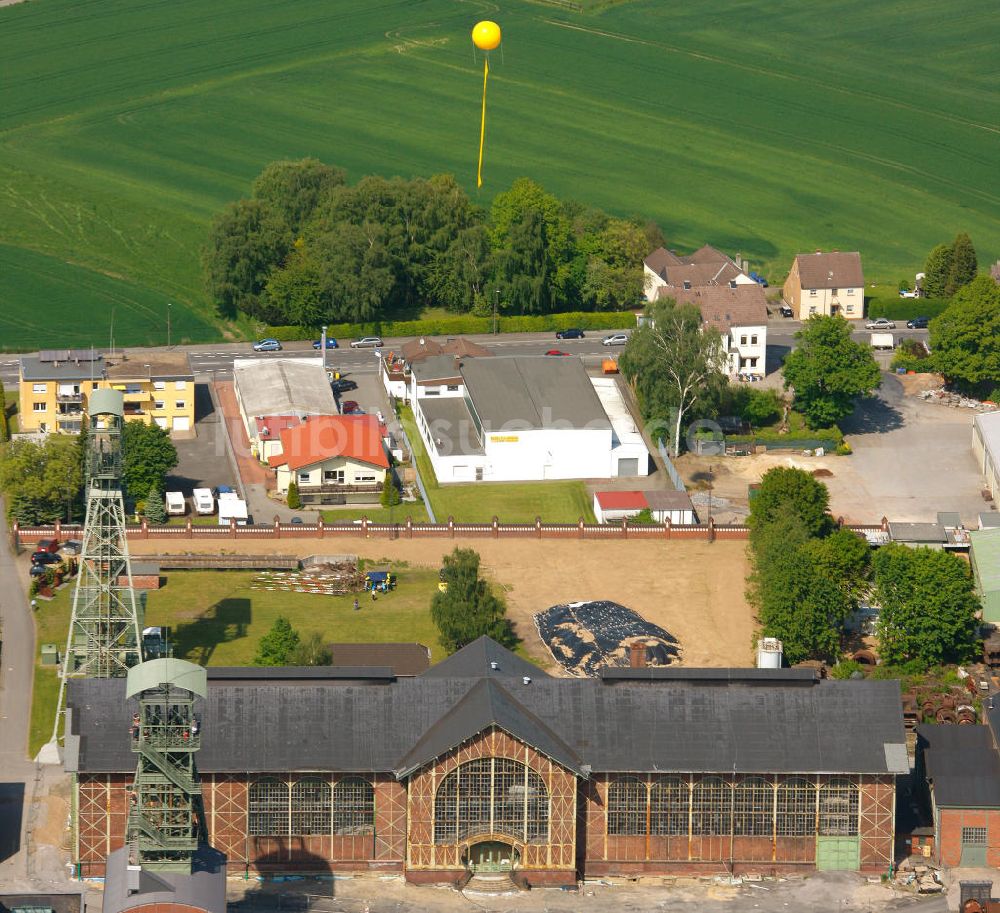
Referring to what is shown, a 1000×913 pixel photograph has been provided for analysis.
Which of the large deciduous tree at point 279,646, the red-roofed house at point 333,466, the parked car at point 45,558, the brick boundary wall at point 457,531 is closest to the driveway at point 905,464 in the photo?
the brick boundary wall at point 457,531

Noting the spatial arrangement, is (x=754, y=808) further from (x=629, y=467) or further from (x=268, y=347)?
(x=268, y=347)

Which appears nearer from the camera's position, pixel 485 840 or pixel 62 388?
pixel 485 840

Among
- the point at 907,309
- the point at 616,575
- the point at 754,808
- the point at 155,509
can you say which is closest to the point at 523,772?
the point at 754,808

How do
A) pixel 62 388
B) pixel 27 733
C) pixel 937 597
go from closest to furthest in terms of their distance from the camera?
pixel 27 733 < pixel 937 597 < pixel 62 388

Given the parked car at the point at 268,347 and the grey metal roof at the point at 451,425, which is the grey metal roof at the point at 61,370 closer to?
the parked car at the point at 268,347

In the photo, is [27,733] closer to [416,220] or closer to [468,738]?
[468,738]

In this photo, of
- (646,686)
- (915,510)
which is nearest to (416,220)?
(915,510)
